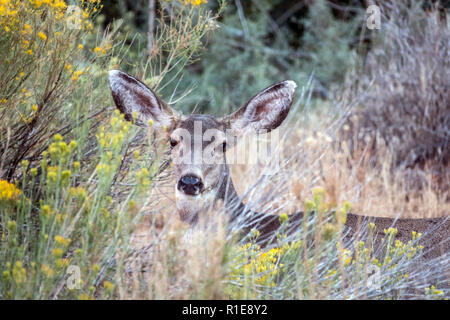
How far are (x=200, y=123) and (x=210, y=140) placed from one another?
0.18 meters

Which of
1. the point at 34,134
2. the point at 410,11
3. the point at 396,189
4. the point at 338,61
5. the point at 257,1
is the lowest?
the point at 34,134

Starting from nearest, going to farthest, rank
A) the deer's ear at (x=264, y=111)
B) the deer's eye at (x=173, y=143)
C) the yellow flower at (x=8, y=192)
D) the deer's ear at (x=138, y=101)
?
the yellow flower at (x=8, y=192)
the deer's ear at (x=138, y=101)
the deer's ear at (x=264, y=111)
the deer's eye at (x=173, y=143)

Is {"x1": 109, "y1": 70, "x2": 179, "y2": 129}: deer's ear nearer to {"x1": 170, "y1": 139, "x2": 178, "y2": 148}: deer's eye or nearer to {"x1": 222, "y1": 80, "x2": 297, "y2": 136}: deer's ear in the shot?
{"x1": 170, "y1": 139, "x2": 178, "y2": 148}: deer's eye

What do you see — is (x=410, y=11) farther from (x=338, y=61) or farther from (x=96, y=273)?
(x=96, y=273)

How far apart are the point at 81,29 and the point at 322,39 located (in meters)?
8.38

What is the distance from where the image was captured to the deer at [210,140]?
444 centimetres

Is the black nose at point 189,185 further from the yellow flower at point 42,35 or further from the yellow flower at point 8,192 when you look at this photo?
the yellow flower at point 42,35

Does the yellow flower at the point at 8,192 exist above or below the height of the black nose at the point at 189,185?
below

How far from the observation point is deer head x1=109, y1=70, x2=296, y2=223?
444 centimetres

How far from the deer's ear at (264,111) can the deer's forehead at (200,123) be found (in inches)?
3.8

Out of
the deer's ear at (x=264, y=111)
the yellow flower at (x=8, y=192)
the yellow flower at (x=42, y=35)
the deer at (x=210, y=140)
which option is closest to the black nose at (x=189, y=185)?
the deer at (x=210, y=140)

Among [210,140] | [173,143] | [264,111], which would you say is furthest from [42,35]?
[264,111]
